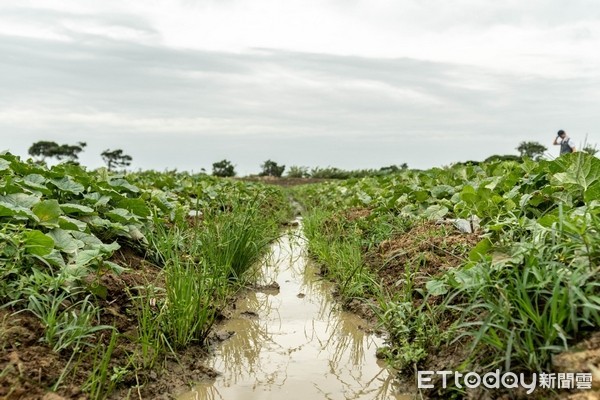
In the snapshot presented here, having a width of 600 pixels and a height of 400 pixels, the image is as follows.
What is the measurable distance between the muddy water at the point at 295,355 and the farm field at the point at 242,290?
0.31 ft

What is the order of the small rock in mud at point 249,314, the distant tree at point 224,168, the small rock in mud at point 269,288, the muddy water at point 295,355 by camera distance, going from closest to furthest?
the muddy water at point 295,355
the small rock in mud at point 249,314
the small rock in mud at point 269,288
the distant tree at point 224,168

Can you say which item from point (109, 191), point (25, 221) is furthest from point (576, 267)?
point (109, 191)

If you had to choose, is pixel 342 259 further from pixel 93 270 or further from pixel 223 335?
pixel 93 270

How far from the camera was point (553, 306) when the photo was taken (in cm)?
205

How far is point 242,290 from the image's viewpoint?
15.0ft

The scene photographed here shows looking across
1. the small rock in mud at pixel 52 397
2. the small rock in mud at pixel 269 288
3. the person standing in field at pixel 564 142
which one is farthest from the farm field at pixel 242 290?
the person standing in field at pixel 564 142

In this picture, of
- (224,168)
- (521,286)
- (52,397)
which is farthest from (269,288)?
(224,168)

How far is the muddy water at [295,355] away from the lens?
270cm

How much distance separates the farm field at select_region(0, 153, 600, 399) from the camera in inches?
85.3

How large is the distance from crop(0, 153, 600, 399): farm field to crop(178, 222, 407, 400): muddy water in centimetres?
9

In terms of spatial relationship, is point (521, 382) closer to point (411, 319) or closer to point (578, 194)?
point (411, 319)

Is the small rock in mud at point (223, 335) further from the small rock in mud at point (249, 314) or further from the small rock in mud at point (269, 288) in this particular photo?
the small rock in mud at point (269, 288)

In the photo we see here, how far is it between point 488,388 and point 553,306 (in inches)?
17.3

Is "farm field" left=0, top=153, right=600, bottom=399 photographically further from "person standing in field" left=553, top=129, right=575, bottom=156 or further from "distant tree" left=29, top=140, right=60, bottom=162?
"distant tree" left=29, top=140, right=60, bottom=162
